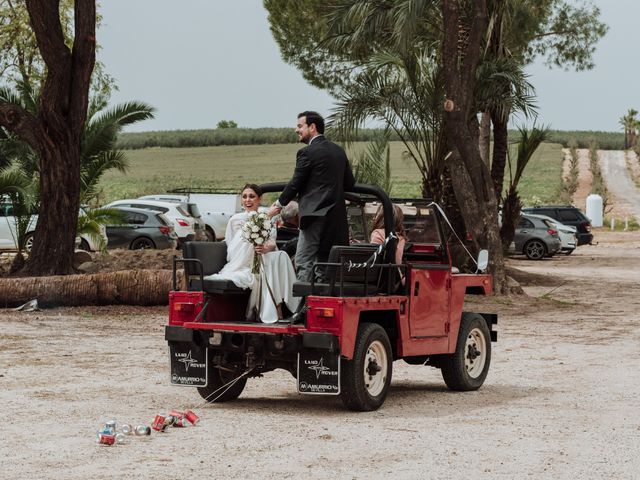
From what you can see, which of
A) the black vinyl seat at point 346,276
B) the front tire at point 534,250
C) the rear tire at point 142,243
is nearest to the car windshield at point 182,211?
the rear tire at point 142,243

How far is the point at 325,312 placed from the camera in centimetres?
989

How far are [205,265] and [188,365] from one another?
0.85m

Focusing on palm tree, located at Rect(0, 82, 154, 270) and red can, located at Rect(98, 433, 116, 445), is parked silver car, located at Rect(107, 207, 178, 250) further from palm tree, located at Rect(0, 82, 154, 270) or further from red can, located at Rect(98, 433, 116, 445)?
red can, located at Rect(98, 433, 116, 445)

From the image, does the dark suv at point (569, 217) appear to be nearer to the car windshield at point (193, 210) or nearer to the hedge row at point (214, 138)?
the car windshield at point (193, 210)

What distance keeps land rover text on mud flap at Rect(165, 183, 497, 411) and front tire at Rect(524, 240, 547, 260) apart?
31586mm

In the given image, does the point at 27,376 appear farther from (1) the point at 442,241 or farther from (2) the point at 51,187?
(2) the point at 51,187

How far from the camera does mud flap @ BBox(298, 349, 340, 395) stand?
9.92 metres

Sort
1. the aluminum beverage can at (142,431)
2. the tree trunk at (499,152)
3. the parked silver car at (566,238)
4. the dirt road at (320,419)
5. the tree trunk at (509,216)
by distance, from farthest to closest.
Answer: the parked silver car at (566,238), the tree trunk at (509,216), the tree trunk at (499,152), the aluminum beverage can at (142,431), the dirt road at (320,419)

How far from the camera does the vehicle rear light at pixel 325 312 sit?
9.87 metres

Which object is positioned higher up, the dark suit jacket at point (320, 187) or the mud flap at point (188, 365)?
the dark suit jacket at point (320, 187)

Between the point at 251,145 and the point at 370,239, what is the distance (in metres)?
114

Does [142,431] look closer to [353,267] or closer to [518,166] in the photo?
[353,267]

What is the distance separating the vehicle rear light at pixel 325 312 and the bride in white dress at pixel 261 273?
575mm

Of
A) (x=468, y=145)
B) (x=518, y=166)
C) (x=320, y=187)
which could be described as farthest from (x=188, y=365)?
(x=518, y=166)
